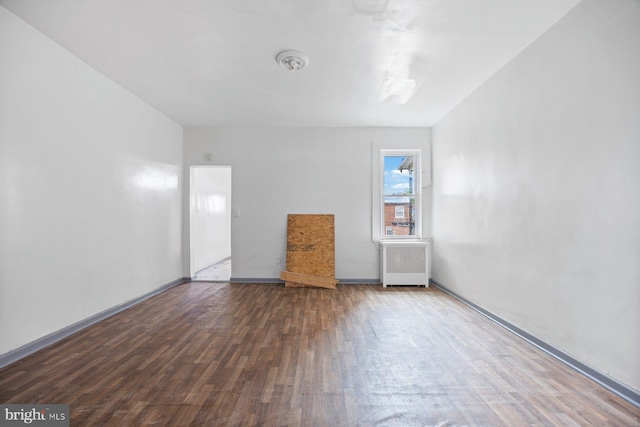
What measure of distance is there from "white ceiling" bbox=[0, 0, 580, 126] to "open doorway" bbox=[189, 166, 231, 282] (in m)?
2.02

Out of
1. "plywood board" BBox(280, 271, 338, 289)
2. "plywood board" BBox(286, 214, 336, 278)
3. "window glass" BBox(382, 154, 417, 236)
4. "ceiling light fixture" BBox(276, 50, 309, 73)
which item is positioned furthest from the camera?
"window glass" BBox(382, 154, 417, 236)

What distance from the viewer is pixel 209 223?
6.50 metres

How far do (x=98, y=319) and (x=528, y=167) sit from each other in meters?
4.65

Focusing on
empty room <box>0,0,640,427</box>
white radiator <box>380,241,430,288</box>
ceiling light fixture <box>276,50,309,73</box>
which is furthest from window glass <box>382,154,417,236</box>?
Answer: ceiling light fixture <box>276,50,309,73</box>

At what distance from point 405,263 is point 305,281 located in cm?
169

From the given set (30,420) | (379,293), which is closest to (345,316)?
(379,293)

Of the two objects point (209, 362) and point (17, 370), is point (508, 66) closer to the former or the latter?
point (209, 362)

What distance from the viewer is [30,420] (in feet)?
5.35

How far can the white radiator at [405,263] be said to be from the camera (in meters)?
A: 4.72

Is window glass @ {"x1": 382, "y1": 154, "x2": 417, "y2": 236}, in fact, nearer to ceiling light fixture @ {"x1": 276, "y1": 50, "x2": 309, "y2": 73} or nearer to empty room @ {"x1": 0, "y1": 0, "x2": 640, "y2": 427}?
empty room @ {"x1": 0, "y1": 0, "x2": 640, "y2": 427}

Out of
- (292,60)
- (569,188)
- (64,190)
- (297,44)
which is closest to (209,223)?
(64,190)

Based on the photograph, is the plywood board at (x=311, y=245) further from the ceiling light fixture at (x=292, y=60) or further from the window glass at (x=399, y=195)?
the ceiling light fixture at (x=292, y=60)

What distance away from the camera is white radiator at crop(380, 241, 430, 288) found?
4.72 m

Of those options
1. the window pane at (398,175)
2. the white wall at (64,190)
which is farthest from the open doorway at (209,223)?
the window pane at (398,175)
